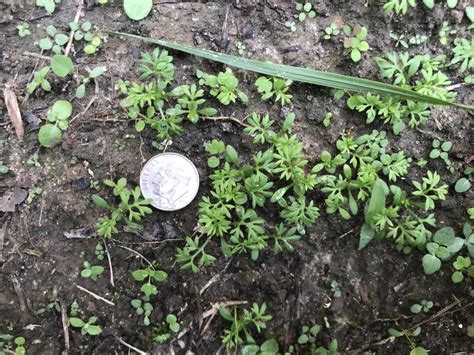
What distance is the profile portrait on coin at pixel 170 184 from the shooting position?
2.75 metres

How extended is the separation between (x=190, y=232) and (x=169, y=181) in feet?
1.09

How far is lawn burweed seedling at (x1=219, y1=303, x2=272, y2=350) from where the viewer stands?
271 centimetres

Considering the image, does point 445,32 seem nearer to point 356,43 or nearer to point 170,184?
point 356,43

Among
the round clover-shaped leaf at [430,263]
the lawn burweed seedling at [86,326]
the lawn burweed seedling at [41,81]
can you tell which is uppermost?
the lawn burweed seedling at [41,81]

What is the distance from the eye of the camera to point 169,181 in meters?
2.75

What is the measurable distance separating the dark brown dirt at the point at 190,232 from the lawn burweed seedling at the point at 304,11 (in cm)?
11

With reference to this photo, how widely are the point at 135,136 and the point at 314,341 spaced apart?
5.31ft

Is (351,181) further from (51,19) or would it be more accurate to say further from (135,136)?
(51,19)

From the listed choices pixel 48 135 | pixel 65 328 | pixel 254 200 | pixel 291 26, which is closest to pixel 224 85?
pixel 291 26

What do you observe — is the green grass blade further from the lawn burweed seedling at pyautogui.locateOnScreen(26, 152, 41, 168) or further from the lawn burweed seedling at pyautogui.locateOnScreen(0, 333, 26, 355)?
the lawn burweed seedling at pyautogui.locateOnScreen(0, 333, 26, 355)

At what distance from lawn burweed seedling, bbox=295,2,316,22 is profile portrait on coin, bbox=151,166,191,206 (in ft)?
4.09

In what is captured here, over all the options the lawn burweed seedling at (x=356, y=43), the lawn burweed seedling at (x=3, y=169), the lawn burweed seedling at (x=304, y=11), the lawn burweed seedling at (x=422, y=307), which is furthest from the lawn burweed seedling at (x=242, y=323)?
the lawn burweed seedling at (x=304, y=11)

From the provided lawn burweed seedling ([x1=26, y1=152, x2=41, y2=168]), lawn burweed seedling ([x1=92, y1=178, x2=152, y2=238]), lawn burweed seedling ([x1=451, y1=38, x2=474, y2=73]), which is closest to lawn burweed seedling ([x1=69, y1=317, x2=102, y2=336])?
lawn burweed seedling ([x1=92, y1=178, x2=152, y2=238])

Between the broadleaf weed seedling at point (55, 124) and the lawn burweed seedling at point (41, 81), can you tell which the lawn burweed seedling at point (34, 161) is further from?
the lawn burweed seedling at point (41, 81)
